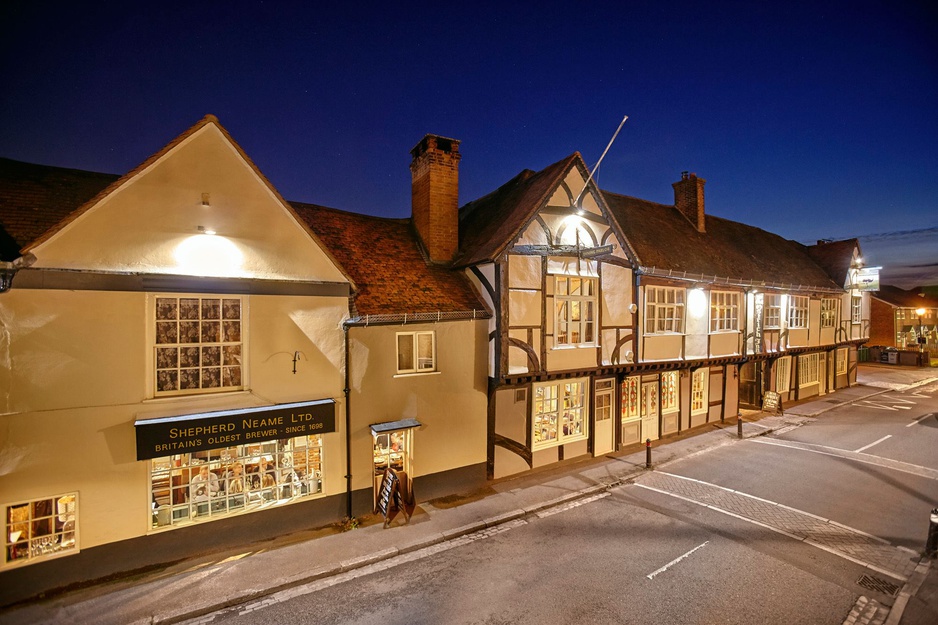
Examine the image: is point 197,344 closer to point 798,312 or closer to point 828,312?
point 798,312

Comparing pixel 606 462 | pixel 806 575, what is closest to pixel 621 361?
pixel 606 462

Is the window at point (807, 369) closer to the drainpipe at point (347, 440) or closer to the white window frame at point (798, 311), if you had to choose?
the white window frame at point (798, 311)

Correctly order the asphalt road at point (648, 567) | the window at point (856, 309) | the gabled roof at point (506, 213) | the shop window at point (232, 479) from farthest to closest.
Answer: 1. the window at point (856, 309)
2. the gabled roof at point (506, 213)
3. the shop window at point (232, 479)
4. the asphalt road at point (648, 567)

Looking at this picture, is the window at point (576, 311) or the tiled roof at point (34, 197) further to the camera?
the window at point (576, 311)

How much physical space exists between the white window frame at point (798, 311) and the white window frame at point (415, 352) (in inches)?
789

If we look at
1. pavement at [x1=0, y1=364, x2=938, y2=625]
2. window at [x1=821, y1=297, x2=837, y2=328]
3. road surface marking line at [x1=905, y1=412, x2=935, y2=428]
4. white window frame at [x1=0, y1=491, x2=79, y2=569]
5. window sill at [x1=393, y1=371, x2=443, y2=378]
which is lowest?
pavement at [x1=0, y1=364, x2=938, y2=625]

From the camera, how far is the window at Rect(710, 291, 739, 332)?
17656 millimetres

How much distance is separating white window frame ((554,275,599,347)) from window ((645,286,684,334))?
9.07 ft

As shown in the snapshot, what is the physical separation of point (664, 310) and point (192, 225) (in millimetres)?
14974

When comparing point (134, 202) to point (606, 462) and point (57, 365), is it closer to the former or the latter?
point (57, 365)

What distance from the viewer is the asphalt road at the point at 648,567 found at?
22.6 feet

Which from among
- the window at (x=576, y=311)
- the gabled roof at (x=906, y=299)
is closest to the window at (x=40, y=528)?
the window at (x=576, y=311)

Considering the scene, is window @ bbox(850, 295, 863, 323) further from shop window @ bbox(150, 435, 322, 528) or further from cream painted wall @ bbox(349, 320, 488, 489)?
shop window @ bbox(150, 435, 322, 528)

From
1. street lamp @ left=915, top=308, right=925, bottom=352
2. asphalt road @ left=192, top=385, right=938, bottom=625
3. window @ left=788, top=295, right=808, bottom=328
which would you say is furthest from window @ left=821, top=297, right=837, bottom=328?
street lamp @ left=915, top=308, right=925, bottom=352
